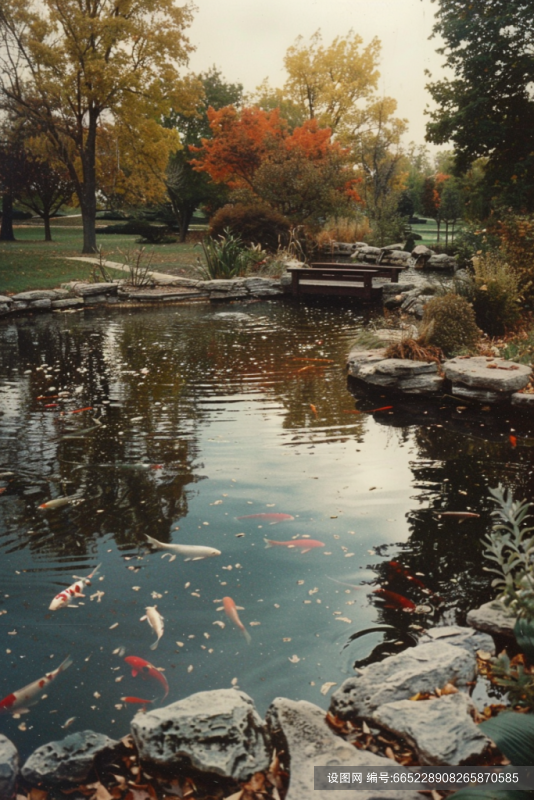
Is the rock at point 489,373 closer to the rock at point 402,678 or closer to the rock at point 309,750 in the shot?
the rock at point 402,678

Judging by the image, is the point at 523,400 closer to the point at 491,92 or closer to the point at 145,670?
the point at 145,670

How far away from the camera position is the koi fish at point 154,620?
8.09 ft

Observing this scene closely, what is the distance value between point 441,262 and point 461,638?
50.8ft

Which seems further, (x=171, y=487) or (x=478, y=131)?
(x=478, y=131)

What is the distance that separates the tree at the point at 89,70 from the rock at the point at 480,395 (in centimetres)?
1435

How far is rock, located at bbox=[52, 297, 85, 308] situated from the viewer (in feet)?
35.7

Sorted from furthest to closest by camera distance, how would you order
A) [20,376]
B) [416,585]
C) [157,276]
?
[157,276]
[20,376]
[416,585]

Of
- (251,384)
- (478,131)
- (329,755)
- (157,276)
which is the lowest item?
(329,755)

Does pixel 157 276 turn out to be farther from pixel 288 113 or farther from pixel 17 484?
pixel 288 113

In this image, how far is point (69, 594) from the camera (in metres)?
2.73

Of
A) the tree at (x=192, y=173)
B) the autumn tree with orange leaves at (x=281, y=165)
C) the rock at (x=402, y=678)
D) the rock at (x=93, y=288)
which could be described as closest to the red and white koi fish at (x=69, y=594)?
the rock at (x=402, y=678)

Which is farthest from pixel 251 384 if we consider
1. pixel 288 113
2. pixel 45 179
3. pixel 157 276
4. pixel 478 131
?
pixel 288 113

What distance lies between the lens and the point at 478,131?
1619cm

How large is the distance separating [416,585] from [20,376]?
5.09m
